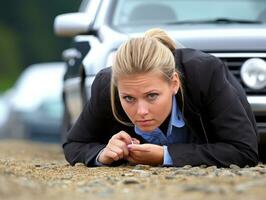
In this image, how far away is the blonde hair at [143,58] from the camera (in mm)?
6023

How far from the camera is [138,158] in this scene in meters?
6.33

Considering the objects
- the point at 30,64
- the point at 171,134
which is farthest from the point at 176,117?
the point at 30,64

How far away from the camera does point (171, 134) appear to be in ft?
21.4

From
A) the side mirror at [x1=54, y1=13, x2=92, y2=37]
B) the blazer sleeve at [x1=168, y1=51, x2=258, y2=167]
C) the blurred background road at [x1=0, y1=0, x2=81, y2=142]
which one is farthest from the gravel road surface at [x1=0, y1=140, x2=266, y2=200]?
the blurred background road at [x1=0, y1=0, x2=81, y2=142]

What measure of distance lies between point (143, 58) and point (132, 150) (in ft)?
1.92

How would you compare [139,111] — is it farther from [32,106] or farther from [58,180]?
[32,106]

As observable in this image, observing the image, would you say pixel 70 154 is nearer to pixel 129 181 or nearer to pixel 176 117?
pixel 176 117

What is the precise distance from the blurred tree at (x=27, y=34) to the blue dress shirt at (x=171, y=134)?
39.7m

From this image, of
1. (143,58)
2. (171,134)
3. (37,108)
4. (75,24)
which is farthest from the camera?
(37,108)

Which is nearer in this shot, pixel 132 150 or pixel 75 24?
pixel 132 150

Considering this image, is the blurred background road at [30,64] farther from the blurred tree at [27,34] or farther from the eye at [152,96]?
the eye at [152,96]

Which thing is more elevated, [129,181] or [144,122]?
[144,122]

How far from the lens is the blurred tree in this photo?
5141 cm

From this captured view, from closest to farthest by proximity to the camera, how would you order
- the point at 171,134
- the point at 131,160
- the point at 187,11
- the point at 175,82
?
the point at 175,82 → the point at 131,160 → the point at 171,134 → the point at 187,11
